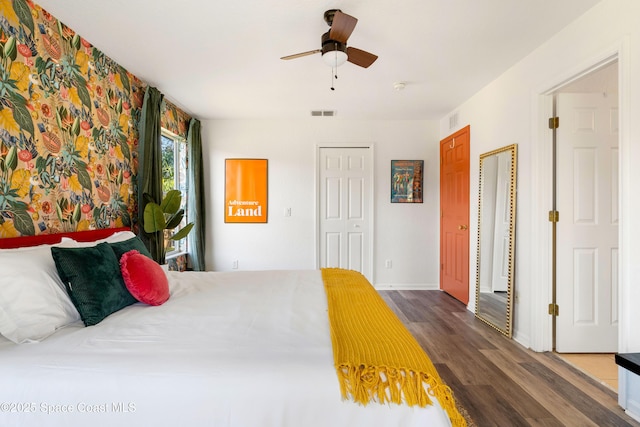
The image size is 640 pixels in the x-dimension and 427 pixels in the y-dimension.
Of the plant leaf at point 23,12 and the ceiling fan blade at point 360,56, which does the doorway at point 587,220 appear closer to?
the ceiling fan blade at point 360,56

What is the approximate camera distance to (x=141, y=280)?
65.9 inches

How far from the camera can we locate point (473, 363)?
89.0 inches

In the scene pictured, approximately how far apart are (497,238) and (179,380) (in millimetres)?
3024

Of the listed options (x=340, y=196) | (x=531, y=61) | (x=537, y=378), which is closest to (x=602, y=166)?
(x=531, y=61)

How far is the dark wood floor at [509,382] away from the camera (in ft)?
5.52

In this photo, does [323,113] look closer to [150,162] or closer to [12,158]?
[150,162]

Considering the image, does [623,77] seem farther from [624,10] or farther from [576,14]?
[576,14]

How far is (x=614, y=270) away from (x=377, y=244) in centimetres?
250

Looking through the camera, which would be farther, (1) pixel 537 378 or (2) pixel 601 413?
(1) pixel 537 378

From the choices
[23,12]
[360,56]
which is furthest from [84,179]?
[360,56]

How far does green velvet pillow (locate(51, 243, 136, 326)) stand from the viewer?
144 cm

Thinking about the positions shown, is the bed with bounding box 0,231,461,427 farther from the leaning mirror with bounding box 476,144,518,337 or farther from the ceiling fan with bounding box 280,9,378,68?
the leaning mirror with bounding box 476,144,518,337

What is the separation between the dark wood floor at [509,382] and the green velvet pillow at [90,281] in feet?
6.66

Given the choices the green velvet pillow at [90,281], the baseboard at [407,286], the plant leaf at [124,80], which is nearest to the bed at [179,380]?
the green velvet pillow at [90,281]
